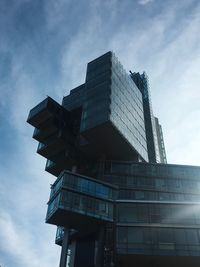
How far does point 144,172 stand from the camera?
220 feet

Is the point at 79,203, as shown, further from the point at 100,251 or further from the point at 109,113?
the point at 109,113

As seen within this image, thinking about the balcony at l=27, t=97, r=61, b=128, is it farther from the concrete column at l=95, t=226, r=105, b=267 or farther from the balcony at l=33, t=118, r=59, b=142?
the concrete column at l=95, t=226, r=105, b=267

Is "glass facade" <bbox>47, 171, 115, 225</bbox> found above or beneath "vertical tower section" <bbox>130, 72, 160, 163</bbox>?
beneath

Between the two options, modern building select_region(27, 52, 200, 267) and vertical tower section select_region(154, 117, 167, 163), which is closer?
modern building select_region(27, 52, 200, 267)

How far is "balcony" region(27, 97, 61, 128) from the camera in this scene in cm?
6756

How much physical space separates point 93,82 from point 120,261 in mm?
44392

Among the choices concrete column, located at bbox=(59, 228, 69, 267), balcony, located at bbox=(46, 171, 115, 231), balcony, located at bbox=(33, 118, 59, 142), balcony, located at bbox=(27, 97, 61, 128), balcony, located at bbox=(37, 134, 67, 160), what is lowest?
concrete column, located at bbox=(59, 228, 69, 267)

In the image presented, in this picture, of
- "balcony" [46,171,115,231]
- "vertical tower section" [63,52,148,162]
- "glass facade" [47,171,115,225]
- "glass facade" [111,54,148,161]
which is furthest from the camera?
"glass facade" [111,54,148,161]

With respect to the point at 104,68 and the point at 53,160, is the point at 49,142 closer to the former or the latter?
the point at 53,160

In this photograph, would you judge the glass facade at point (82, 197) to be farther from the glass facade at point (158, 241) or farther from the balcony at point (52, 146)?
the balcony at point (52, 146)

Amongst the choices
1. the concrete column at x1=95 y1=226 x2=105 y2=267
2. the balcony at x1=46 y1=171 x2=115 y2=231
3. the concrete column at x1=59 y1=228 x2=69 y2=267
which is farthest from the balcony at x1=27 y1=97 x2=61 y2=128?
the concrete column at x1=95 y1=226 x2=105 y2=267

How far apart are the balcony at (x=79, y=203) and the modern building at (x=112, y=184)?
0.19m

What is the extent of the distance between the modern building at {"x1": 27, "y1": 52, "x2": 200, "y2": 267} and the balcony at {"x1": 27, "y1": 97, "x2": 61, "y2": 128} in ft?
0.79

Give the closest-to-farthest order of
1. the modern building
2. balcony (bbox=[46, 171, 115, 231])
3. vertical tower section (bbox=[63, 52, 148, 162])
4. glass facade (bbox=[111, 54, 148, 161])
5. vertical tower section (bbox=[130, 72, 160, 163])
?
the modern building < balcony (bbox=[46, 171, 115, 231]) < vertical tower section (bbox=[63, 52, 148, 162]) < glass facade (bbox=[111, 54, 148, 161]) < vertical tower section (bbox=[130, 72, 160, 163])
